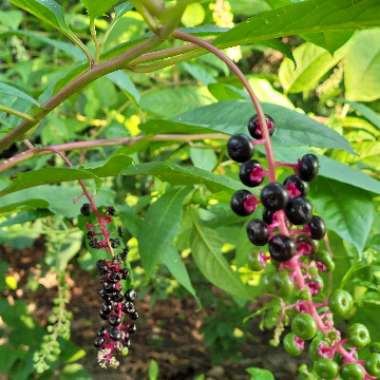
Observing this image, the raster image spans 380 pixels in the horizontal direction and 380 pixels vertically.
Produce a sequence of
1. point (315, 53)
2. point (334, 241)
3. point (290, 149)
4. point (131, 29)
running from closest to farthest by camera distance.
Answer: point (290, 149)
point (334, 241)
point (315, 53)
point (131, 29)

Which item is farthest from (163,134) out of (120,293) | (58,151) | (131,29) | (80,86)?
(131,29)

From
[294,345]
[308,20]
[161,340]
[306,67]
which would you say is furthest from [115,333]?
[161,340]

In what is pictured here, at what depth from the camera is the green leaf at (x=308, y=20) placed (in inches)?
32.2

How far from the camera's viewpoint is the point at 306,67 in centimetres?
186

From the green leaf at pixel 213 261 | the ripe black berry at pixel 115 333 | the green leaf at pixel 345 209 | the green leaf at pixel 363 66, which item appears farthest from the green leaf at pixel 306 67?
the ripe black berry at pixel 115 333

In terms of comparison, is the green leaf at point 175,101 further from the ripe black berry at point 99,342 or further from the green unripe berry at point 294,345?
the green unripe berry at point 294,345

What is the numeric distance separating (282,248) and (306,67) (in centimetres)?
123

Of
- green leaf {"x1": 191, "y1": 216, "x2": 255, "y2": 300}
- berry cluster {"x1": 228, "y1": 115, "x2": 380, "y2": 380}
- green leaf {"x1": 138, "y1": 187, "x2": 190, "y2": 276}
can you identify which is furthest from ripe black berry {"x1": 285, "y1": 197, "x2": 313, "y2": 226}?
green leaf {"x1": 191, "y1": 216, "x2": 255, "y2": 300}

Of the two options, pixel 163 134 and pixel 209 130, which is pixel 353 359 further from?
pixel 163 134

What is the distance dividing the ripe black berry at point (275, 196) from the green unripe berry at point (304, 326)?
22cm

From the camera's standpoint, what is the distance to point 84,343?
495 cm

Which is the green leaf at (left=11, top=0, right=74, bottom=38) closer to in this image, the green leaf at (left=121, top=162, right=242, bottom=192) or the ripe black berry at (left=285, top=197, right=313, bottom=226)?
the green leaf at (left=121, top=162, right=242, bottom=192)

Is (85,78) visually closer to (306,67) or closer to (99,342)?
(99,342)

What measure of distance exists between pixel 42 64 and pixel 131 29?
813 mm
